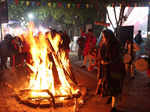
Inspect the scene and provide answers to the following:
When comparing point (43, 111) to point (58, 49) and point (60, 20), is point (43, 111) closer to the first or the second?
point (58, 49)

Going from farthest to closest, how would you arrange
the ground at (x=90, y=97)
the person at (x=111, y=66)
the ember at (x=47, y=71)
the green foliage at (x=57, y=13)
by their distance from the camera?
1. the green foliage at (x=57, y=13)
2. the ember at (x=47, y=71)
3. the ground at (x=90, y=97)
4. the person at (x=111, y=66)

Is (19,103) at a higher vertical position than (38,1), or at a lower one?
lower

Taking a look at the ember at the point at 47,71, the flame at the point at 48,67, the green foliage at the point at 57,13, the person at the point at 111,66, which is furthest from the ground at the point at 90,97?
the green foliage at the point at 57,13

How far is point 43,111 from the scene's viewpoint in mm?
5637

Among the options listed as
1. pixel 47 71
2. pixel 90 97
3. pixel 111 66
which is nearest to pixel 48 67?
pixel 47 71

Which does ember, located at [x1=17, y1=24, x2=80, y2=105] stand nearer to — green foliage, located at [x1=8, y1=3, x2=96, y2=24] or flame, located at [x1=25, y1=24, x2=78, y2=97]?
flame, located at [x1=25, y1=24, x2=78, y2=97]

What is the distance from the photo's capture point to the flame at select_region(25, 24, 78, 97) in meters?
6.47

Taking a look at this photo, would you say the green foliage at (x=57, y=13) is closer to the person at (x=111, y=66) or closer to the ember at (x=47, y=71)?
the ember at (x=47, y=71)

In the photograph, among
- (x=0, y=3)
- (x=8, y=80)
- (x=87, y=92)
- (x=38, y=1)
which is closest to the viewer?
(x=87, y=92)

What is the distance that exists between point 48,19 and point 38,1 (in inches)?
205

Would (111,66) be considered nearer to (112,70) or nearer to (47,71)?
(112,70)

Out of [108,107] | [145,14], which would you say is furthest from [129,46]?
[145,14]

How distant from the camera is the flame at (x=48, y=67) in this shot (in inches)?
255

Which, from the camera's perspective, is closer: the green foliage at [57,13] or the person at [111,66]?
the person at [111,66]
